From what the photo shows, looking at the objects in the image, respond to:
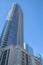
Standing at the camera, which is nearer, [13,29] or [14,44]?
[14,44]

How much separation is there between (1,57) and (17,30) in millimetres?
42844

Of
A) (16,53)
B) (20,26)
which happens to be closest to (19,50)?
(16,53)

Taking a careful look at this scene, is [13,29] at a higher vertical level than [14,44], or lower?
higher

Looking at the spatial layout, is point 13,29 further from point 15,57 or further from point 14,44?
point 15,57

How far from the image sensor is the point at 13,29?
94688 millimetres

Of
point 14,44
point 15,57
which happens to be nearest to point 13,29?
point 14,44

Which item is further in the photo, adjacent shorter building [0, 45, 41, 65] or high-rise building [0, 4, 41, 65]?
high-rise building [0, 4, 41, 65]

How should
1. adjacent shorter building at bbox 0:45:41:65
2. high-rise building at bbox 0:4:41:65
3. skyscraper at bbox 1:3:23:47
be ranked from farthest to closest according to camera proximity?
skyscraper at bbox 1:3:23:47
high-rise building at bbox 0:4:41:65
adjacent shorter building at bbox 0:45:41:65

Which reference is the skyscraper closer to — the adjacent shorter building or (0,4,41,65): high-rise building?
(0,4,41,65): high-rise building

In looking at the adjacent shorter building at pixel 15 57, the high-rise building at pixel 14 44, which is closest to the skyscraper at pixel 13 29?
the high-rise building at pixel 14 44

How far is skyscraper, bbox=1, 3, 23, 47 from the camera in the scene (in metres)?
88.4

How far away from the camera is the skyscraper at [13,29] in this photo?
88.4m

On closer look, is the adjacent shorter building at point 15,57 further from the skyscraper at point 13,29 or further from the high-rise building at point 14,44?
the skyscraper at point 13,29

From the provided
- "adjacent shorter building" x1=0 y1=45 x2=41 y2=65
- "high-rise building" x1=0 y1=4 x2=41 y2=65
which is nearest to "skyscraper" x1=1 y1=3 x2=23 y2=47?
"high-rise building" x1=0 y1=4 x2=41 y2=65
